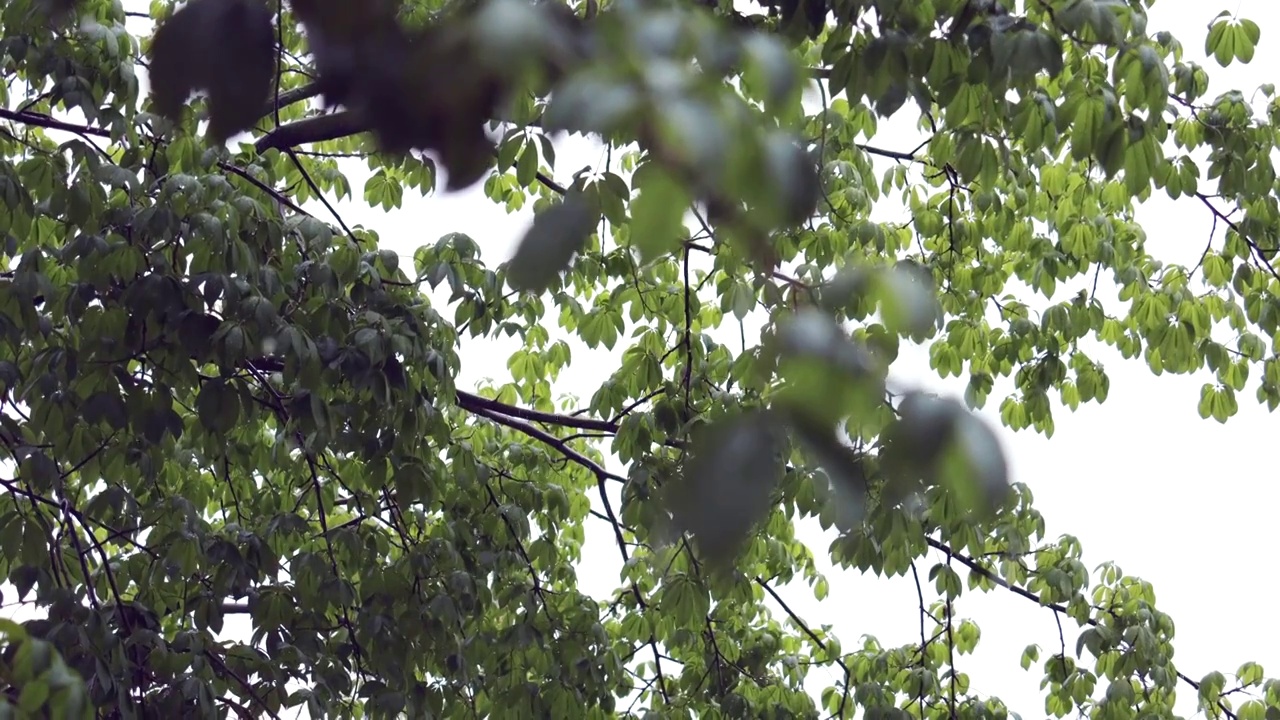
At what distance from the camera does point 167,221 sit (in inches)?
122

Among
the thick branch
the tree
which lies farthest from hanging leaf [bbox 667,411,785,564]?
the thick branch

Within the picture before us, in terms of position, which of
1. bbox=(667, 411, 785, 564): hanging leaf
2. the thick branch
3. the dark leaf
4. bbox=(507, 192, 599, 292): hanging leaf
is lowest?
bbox=(667, 411, 785, 564): hanging leaf

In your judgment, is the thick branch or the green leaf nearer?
the green leaf

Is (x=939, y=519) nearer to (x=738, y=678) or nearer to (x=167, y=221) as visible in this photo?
(x=738, y=678)

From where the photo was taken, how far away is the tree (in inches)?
29.8

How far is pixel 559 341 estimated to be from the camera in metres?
5.10

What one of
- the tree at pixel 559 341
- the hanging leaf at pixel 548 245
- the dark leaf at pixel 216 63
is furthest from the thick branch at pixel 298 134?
the hanging leaf at pixel 548 245

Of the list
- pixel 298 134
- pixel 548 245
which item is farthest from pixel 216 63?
pixel 298 134

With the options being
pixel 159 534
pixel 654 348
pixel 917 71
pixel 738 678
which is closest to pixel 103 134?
pixel 159 534

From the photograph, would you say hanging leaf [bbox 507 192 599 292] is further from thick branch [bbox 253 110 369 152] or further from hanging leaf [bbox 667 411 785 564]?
thick branch [bbox 253 110 369 152]

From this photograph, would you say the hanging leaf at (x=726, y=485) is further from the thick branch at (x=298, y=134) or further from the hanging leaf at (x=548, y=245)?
the thick branch at (x=298, y=134)

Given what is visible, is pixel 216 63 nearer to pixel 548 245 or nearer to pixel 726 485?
pixel 548 245

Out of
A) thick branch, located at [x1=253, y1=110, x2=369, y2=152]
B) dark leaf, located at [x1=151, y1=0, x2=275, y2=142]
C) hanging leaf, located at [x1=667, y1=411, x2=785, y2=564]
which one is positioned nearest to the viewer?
hanging leaf, located at [x1=667, y1=411, x2=785, y2=564]

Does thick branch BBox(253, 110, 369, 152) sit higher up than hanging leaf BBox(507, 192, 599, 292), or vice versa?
thick branch BBox(253, 110, 369, 152)
